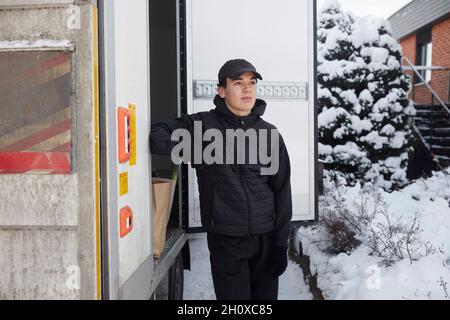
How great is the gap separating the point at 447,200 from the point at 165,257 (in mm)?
3888

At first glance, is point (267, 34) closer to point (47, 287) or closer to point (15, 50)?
point (15, 50)

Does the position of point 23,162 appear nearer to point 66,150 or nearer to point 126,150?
point 66,150

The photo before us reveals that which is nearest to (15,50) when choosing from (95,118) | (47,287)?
(95,118)

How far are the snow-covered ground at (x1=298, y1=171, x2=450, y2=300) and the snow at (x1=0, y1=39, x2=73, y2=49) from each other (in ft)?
8.58

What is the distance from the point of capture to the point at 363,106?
26.0ft

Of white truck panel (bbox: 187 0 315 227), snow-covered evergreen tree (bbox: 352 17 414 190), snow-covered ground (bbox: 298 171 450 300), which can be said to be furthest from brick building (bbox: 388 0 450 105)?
white truck panel (bbox: 187 0 315 227)

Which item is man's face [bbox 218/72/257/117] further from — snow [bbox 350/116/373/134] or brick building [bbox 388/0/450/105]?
brick building [bbox 388/0/450/105]

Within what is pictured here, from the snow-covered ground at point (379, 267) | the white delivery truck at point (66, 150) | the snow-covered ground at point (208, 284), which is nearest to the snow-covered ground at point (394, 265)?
the snow-covered ground at point (379, 267)

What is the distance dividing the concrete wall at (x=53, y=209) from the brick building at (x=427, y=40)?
1156cm

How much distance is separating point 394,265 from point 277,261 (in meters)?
1.38

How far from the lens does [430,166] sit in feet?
32.2

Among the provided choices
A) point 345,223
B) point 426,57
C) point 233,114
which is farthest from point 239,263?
point 426,57

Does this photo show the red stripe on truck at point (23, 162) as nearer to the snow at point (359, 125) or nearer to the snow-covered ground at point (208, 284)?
the snow-covered ground at point (208, 284)

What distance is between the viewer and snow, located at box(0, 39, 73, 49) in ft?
5.45
